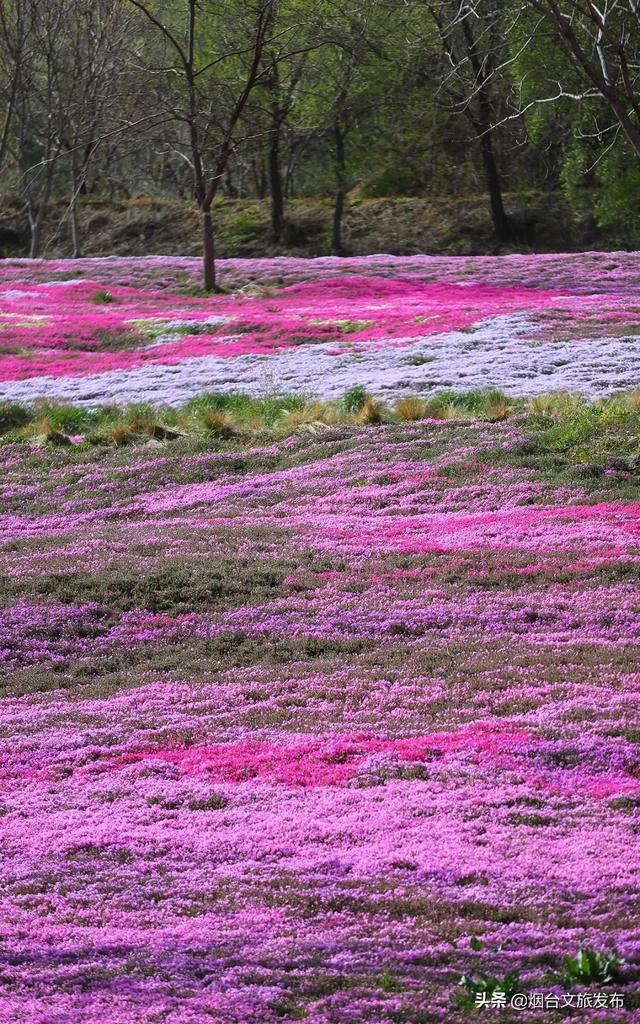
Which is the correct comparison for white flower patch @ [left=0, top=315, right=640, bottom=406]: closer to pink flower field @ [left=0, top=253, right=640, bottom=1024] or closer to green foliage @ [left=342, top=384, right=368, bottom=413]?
pink flower field @ [left=0, top=253, right=640, bottom=1024]

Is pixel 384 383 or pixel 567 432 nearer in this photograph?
pixel 567 432

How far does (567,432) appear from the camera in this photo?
14898 millimetres

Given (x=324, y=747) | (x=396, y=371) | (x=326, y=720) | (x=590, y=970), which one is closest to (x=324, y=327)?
(x=396, y=371)

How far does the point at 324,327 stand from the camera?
2602 centimetres

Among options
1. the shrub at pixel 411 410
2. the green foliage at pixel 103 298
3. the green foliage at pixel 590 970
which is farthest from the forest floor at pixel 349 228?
the green foliage at pixel 590 970

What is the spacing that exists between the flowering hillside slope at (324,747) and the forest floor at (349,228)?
36.6 metres

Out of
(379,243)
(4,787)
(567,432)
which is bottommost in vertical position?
(4,787)

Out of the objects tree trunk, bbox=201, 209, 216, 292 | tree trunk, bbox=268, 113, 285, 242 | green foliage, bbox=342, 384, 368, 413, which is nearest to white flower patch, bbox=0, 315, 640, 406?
green foliage, bbox=342, 384, 368, 413

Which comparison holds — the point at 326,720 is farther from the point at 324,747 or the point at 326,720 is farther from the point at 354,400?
the point at 354,400

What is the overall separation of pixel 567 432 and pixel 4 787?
32.4 ft

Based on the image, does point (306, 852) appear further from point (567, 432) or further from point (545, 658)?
point (567, 432)

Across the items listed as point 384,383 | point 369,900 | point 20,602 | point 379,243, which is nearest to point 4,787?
point 369,900

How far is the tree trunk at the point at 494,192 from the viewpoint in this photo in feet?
150

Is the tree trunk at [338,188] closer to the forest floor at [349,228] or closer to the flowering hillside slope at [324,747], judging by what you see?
the forest floor at [349,228]
